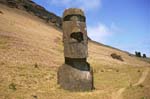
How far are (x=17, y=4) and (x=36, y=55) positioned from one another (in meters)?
43.1

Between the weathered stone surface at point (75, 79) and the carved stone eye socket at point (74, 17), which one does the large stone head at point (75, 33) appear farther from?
the weathered stone surface at point (75, 79)

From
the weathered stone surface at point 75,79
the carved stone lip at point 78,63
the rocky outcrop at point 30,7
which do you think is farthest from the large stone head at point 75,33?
the rocky outcrop at point 30,7

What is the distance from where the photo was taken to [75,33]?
21.1m

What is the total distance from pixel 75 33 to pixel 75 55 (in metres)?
1.42

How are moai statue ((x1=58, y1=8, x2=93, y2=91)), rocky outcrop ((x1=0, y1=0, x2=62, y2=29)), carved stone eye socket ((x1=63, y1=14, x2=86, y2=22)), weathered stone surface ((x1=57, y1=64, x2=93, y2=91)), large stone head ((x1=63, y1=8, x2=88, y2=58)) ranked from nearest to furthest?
weathered stone surface ((x1=57, y1=64, x2=93, y2=91))
moai statue ((x1=58, y1=8, x2=93, y2=91))
large stone head ((x1=63, y1=8, x2=88, y2=58))
carved stone eye socket ((x1=63, y1=14, x2=86, y2=22))
rocky outcrop ((x1=0, y1=0, x2=62, y2=29))

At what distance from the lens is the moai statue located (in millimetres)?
20938

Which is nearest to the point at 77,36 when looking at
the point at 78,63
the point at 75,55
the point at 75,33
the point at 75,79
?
the point at 75,33

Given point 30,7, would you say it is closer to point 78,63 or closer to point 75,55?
point 78,63

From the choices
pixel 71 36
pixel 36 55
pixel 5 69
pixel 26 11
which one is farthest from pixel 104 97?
pixel 26 11

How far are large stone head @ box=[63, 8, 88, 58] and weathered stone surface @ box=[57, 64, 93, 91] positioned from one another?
0.98m

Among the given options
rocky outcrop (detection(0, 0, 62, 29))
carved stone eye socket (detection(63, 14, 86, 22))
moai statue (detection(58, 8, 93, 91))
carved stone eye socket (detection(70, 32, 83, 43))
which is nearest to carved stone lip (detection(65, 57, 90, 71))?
moai statue (detection(58, 8, 93, 91))

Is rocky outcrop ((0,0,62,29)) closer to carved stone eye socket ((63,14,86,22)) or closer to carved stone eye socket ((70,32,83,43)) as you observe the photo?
carved stone eye socket ((63,14,86,22))

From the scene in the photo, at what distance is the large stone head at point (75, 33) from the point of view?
69.5 ft

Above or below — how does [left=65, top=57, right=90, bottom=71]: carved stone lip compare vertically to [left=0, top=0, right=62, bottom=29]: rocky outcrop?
below
